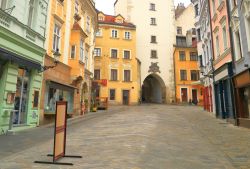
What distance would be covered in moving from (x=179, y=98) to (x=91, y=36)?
26074mm

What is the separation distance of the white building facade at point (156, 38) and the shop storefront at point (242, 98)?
31.9m

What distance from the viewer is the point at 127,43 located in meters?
42.0

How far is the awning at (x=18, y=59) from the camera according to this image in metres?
9.73

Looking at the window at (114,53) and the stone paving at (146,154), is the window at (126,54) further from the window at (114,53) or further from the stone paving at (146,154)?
the stone paving at (146,154)

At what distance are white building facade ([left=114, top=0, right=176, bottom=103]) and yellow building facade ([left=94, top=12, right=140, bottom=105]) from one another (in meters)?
4.42

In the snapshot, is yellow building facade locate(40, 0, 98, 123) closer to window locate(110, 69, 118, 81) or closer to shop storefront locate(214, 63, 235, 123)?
shop storefront locate(214, 63, 235, 123)

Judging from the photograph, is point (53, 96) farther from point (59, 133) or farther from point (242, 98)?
point (242, 98)

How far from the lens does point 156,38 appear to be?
47.2 m

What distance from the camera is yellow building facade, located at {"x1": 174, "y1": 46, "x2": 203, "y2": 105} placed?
45688 millimetres

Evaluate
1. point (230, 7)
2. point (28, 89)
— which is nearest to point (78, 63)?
point (28, 89)

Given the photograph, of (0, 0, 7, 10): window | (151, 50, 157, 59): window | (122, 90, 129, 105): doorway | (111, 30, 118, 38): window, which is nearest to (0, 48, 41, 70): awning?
(0, 0, 7, 10): window

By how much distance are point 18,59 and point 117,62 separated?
102ft

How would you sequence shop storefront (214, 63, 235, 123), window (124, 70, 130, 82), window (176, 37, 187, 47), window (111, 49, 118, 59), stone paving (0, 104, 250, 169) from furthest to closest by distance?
window (176, 37, 187, 47) < window (111, 49, 118, 59) < window (124, 70, 130, 82) < shop storefront (214, 63, 235, 123) < stone paving (0, 104, 250, 169)

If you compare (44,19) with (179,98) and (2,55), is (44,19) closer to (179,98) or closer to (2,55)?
(2,55)
